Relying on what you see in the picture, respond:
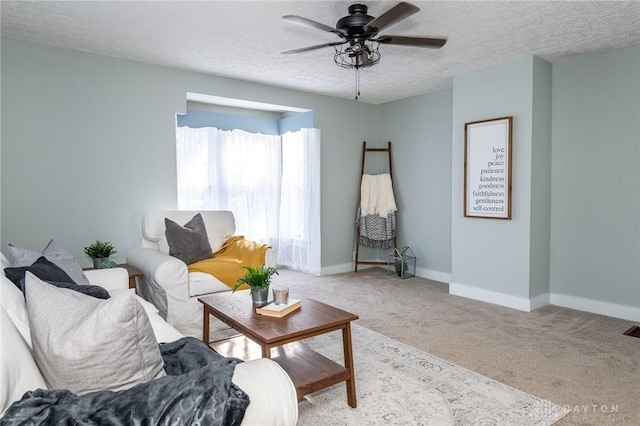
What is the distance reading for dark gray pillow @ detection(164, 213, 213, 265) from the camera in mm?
3580

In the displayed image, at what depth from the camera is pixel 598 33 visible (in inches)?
125

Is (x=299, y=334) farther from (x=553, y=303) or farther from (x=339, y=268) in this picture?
(x=339, y=268)

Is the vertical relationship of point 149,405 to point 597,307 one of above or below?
above

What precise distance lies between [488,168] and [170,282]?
10.5 feet

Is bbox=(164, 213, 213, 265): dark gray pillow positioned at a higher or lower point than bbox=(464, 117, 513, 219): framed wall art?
lower

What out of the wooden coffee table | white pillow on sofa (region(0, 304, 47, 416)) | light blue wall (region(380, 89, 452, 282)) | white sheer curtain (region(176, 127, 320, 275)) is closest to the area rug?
the wooden coffee table

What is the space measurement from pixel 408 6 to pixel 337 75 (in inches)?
87.7

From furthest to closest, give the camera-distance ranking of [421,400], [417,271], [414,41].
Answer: [417,271] < [414,41] < [421,400]

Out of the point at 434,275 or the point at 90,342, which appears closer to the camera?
the point at 90,342

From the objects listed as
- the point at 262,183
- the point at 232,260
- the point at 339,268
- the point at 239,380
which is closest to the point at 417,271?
the point at 339,268

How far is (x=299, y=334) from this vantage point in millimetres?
2031

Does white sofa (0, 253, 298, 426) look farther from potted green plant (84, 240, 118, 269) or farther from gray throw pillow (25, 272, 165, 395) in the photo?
potted green plant (84, 240, 118, 269)

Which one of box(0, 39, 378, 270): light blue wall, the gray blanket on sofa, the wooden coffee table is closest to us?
the gray blanket on sofa

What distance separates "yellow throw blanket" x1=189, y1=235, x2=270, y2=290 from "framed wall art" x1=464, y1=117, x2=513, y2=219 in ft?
7.35
